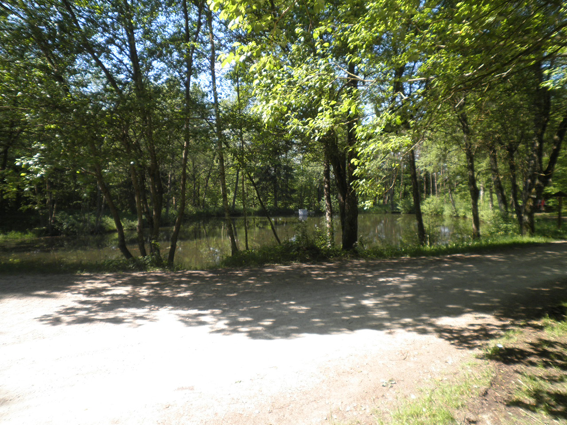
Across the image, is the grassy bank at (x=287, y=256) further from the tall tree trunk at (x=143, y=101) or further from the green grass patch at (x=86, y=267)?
the tall tree trunk at (x=143, y=101)

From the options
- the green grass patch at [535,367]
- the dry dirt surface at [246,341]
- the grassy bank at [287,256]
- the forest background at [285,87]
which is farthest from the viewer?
the grassy bank at [287,256]

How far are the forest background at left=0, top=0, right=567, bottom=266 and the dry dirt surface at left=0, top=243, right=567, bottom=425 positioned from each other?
246 cm

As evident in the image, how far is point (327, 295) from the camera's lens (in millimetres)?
6129

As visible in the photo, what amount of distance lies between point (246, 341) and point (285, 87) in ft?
15.8

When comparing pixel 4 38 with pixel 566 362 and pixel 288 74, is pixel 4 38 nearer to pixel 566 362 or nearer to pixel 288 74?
pixel 288 74

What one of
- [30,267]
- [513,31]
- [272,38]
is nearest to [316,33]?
[272,38]

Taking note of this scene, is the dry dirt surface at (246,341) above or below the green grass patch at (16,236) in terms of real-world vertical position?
below

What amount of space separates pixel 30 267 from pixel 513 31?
1287 cm

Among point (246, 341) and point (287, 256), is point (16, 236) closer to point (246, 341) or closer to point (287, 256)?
point (287, 256)

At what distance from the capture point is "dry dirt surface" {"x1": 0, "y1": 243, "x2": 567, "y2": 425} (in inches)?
117

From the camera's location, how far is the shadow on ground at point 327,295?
4711 mm

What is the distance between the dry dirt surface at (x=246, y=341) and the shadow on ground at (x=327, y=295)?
42mm

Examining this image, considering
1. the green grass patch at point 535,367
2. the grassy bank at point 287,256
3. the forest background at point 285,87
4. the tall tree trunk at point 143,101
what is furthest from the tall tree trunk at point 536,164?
the tall tree trunk at point 143,101

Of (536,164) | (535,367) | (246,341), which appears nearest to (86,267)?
(246,341)
